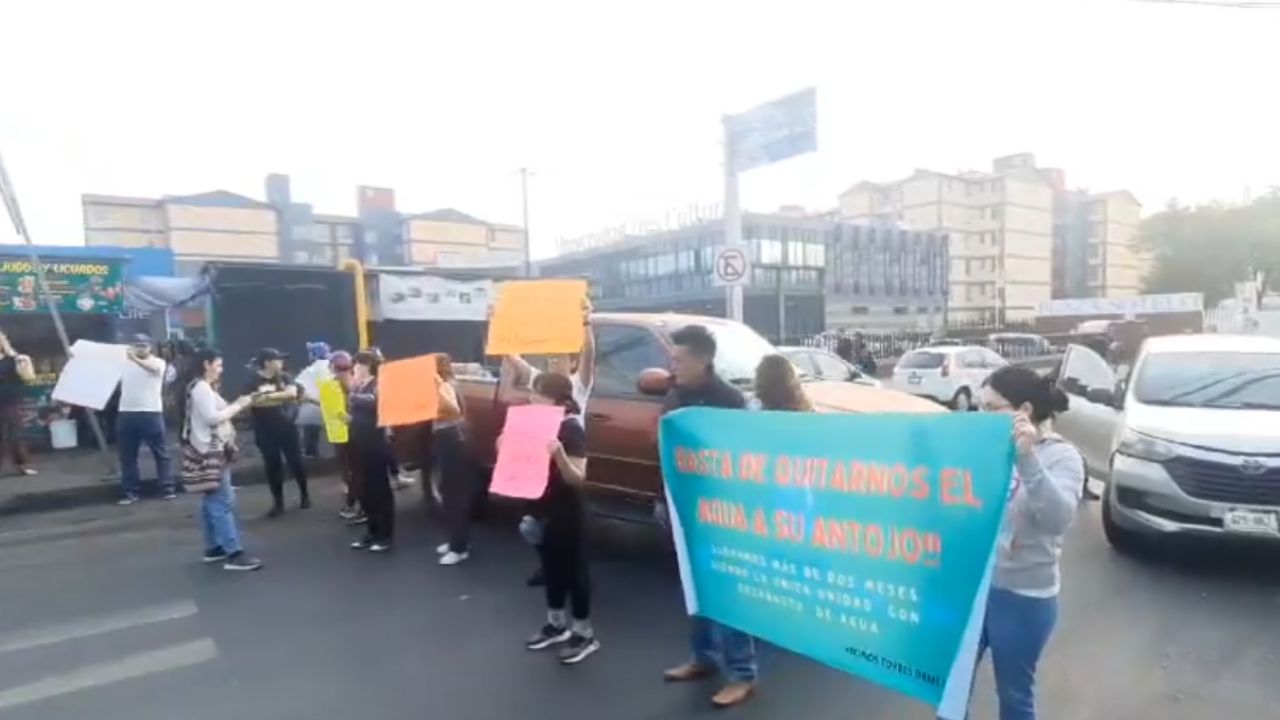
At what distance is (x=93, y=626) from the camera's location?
16.4ft

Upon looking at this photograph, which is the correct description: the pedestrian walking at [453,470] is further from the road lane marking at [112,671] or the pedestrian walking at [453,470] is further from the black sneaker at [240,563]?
the road lane marking at [112,671]

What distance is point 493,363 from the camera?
11047 millimetres

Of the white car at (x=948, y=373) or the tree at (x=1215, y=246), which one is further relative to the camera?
the tree at (x=1215, y=246)

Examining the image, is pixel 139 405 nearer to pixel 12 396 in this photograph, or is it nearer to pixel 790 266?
pixel 12 396

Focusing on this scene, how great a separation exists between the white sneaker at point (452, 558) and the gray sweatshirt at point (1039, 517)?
4.48 metres

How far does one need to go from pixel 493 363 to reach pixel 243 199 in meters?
66.2

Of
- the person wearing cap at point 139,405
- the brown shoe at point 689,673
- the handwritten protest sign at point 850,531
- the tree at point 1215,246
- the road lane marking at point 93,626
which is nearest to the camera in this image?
the handwritten protest sign at point 850,531

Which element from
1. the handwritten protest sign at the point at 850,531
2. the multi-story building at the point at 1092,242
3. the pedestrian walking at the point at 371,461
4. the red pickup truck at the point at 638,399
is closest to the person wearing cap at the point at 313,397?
the pedestrian walking at the point at 371,461

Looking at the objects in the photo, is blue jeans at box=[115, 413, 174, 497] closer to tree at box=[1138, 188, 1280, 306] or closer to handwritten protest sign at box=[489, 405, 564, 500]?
handwritten protest sign at box=[489, 405, 564, 500]

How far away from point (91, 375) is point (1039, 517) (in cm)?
997

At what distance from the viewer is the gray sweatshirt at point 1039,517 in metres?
2.50

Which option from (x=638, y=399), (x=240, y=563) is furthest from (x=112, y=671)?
(x=638, y=399)

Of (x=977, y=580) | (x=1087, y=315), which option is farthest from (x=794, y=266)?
(x=977, y=580)

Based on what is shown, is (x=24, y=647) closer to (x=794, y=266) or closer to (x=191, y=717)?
(x=191, y=717)
